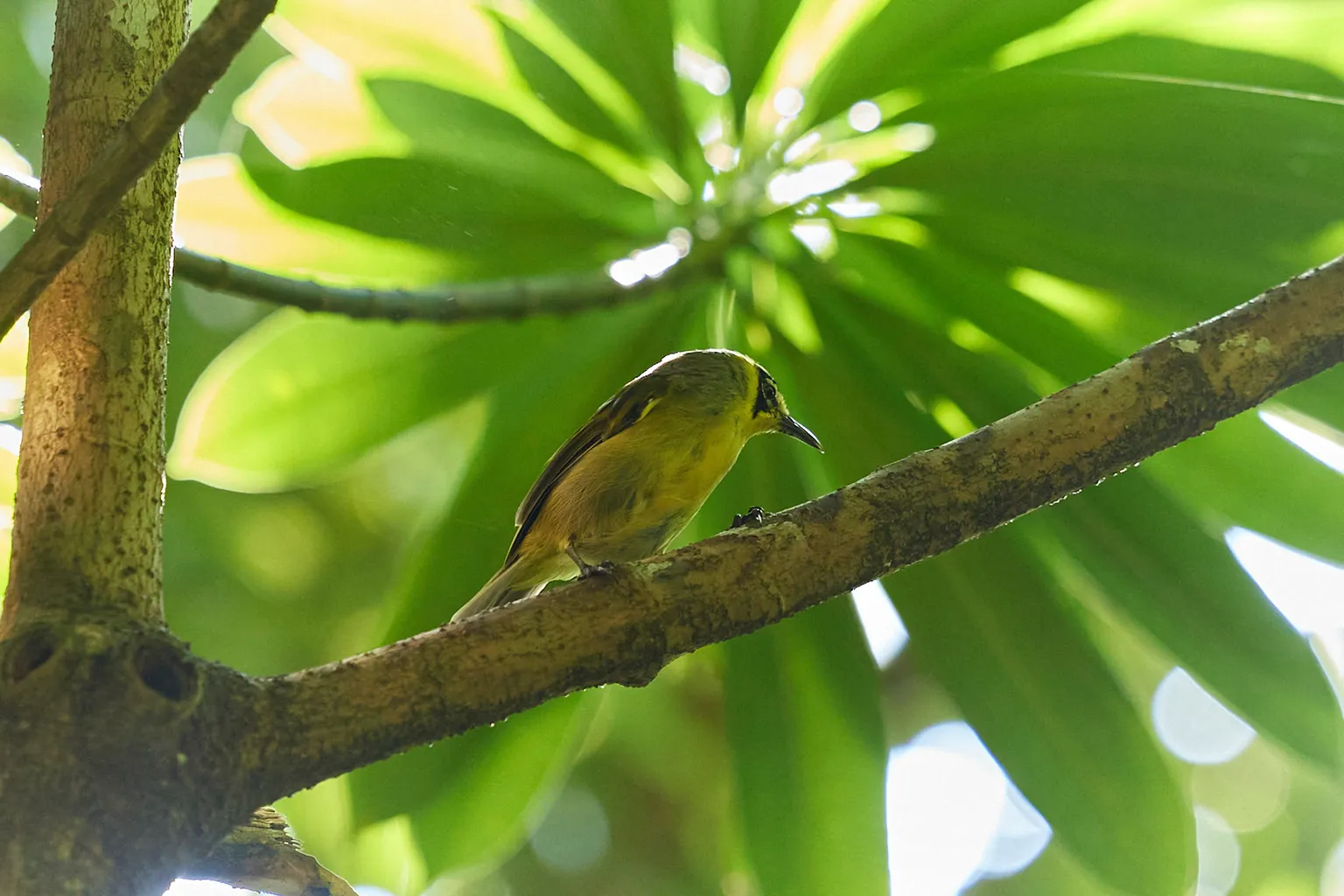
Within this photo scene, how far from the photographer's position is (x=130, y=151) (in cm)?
106

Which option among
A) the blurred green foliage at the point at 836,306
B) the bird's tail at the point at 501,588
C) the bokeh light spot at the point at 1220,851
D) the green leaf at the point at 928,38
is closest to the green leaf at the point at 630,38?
the blurred green foliage at the point at 836,306

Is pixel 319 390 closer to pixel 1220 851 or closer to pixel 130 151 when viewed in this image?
pixel 130 151

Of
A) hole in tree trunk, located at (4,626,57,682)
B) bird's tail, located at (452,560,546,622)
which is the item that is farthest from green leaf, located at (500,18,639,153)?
hole in tree trunk, located at (4,626,57,682)

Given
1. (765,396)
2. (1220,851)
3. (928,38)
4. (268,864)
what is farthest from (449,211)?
(1220,851)

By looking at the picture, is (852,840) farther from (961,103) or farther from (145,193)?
(145,193)

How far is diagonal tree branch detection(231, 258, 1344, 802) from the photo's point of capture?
3.54 feet

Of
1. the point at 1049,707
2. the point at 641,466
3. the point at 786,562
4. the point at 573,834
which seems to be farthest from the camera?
the point at 573,834

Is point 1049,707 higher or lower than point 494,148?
lower

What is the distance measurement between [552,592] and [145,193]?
26.2 inches

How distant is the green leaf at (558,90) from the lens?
1.94m

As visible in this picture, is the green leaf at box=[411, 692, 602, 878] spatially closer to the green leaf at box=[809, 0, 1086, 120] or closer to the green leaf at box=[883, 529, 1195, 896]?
the green leaf at box=[883, 529, 1195, 896]

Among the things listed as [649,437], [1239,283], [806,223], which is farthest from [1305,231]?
[649,437]

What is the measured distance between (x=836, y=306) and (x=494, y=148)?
2.32 ft

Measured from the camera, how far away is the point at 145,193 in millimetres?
1272
